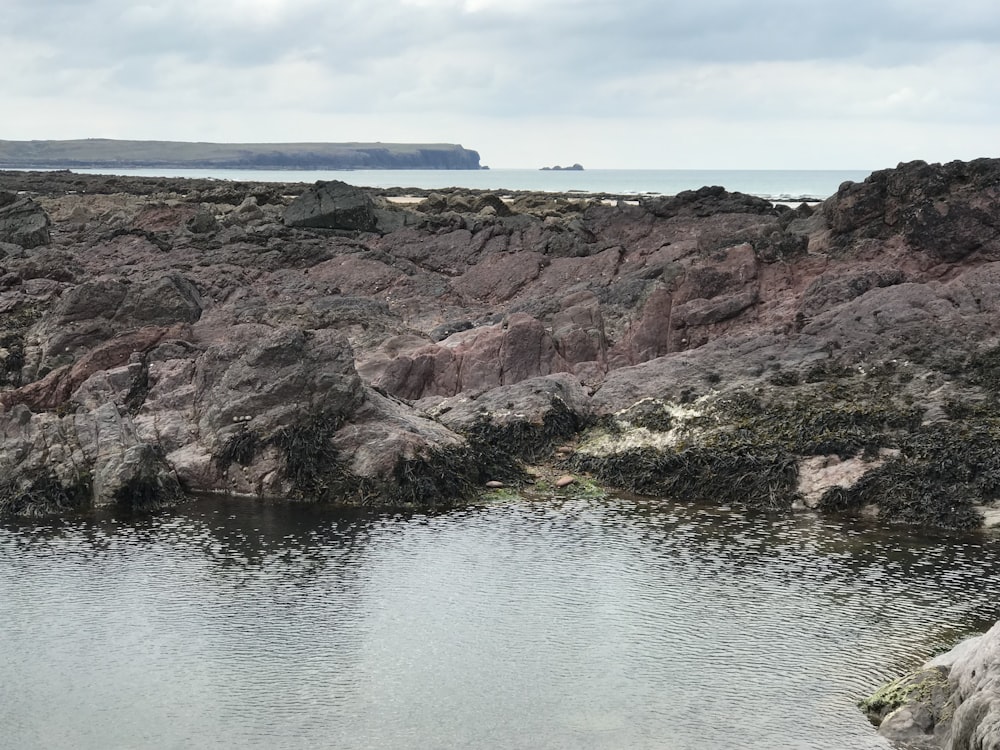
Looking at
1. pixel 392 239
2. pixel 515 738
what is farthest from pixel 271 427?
pixel 392 239

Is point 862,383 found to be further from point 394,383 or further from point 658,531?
point 394,383

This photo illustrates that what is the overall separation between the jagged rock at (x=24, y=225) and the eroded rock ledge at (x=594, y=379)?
56.9ft

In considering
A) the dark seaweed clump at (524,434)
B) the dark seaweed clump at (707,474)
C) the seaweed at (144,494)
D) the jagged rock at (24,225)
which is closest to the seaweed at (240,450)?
the seaweed at (144,494)

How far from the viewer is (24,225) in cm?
6725

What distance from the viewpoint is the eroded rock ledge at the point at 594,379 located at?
28875 mm

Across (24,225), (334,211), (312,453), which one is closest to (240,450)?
(312,453)

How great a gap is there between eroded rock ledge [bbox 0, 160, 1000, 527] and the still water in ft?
5.07

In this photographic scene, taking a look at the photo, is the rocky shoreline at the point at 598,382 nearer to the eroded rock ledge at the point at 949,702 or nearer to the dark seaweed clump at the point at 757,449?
the dark seaweed clump at the point at 757,449

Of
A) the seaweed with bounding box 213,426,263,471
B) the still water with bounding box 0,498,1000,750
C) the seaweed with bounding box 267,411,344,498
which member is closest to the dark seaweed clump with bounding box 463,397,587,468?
the still water with bounding box 0,498,1000,750

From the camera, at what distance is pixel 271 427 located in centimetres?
3014

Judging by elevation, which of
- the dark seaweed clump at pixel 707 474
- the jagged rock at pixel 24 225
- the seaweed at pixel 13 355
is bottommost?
the dark seaweed clump at pixel 707 474

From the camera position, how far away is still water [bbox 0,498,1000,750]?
55.4ft

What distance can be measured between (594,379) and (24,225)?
43002 mm

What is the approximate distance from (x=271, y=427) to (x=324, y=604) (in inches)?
357
